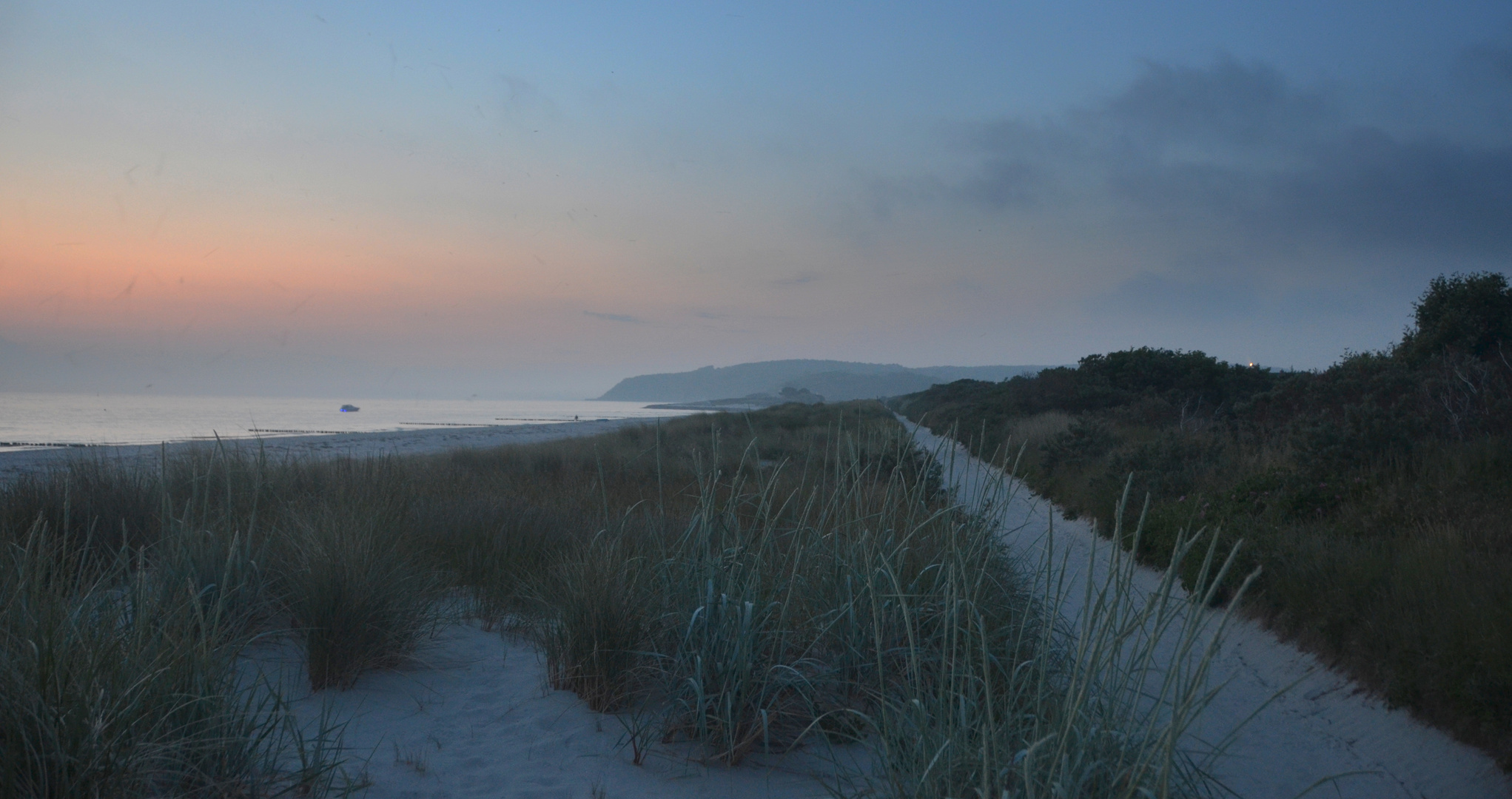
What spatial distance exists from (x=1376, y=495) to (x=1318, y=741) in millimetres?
3757

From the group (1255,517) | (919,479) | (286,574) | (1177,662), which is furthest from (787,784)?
(1255,517)

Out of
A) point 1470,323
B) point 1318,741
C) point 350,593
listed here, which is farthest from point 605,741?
point 1470,323

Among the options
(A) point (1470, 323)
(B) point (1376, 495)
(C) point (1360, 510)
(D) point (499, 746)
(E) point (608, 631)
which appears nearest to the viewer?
(D) point (499, 746)

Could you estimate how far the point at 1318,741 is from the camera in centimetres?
454

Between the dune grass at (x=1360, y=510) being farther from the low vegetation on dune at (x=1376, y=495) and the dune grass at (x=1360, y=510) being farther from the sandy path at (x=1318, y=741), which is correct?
the sandy path at (x=1318, y=741)

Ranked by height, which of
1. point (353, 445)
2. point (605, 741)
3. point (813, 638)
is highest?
point (353, 445)

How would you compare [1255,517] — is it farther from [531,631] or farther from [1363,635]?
[531,631]

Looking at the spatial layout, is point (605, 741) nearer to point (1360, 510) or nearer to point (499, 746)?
point (499, 746)

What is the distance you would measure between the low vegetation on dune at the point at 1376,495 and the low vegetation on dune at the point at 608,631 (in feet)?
3.21

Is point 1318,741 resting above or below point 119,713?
below

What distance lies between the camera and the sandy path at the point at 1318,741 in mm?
3883

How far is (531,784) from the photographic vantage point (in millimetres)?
3414

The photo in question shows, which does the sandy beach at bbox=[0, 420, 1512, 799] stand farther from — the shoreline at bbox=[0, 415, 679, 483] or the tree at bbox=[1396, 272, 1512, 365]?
the tree at bbox=[1396, 272, 1512, 365]

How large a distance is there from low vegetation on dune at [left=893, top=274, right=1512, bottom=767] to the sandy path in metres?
0.14
